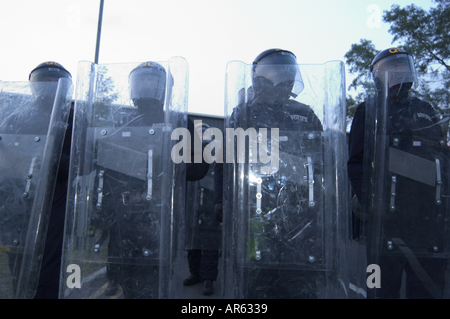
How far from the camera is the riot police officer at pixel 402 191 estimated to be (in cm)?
217

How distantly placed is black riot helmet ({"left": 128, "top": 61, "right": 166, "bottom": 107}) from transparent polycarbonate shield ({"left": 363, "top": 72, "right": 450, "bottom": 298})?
141 centimetres

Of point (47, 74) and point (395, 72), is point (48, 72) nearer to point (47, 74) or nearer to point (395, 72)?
point (47, 74)

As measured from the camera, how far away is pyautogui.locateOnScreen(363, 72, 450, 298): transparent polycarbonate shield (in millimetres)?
2172


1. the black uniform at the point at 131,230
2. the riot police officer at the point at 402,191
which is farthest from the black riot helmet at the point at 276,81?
the black uniform at the point at 131,230

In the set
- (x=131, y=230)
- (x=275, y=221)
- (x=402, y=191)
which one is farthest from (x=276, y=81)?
(x=131, y=230)

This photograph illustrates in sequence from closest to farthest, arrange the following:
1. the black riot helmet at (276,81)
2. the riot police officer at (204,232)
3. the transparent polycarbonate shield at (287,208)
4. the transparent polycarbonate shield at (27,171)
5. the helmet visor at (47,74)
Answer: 1. the transparent polycarbonate shield at (287,208)
2. the transparent polycarbonate shield at (27,171)
3. the black riot helmet at (276,81)
4. the helmet visor at (47,74)
5. the riot police officer at (204,232)

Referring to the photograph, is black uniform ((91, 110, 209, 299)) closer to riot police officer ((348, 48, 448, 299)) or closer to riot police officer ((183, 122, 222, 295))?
riot police officer ((348, 48, 448, 299))

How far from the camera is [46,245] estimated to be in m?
2.48

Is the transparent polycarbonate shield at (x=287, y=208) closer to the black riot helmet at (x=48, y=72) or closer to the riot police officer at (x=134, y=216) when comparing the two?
the riot police officer at (x=134, y=216)

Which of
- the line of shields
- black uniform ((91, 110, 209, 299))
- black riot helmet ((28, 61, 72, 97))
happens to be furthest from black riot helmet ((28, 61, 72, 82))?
black uniform ((91, 110, 209, 299))

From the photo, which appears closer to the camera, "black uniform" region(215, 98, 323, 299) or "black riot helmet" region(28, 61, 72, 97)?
"black uniform" region(215, 98, 323, 299)

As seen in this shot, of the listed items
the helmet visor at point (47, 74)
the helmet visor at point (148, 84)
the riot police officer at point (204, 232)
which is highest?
the helmet visor at point (47, 74)

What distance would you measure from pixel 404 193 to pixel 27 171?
2.48 metres

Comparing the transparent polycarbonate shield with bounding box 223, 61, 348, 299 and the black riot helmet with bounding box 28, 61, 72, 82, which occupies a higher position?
the black riot helmet with bounding box 28, 61, 72, 82
